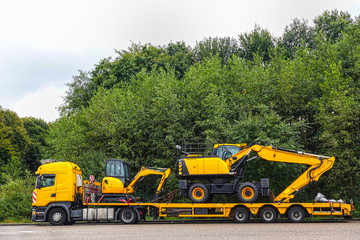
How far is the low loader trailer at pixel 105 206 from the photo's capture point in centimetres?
2070

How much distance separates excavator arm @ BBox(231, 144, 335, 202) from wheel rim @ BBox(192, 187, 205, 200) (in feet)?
6.73

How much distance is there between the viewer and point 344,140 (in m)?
24.7

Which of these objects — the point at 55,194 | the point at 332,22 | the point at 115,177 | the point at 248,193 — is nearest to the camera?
the point at 248,193

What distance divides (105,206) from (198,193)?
499cm

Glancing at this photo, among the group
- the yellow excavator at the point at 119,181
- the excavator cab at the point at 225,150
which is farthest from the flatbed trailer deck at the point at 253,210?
the excavator cab at the point at 225,150

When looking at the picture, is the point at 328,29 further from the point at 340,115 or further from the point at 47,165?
the point at 47,165

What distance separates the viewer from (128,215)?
2212 cm

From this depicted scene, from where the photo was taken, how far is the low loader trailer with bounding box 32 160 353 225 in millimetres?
20705

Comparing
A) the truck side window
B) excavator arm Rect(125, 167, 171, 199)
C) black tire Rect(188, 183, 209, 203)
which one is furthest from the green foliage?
black tire Rect(188, 183, 209, 203)

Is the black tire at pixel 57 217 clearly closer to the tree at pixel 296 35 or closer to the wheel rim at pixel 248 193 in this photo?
the wheel rim at pixel 248 193

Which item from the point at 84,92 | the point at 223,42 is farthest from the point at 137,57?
the point at 223,42

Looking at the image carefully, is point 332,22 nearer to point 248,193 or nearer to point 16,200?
point 248,193

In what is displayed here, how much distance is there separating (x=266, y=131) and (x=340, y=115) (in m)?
4.39

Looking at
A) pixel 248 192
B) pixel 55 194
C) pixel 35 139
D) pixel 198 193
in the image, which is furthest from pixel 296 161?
pixel 35 139
